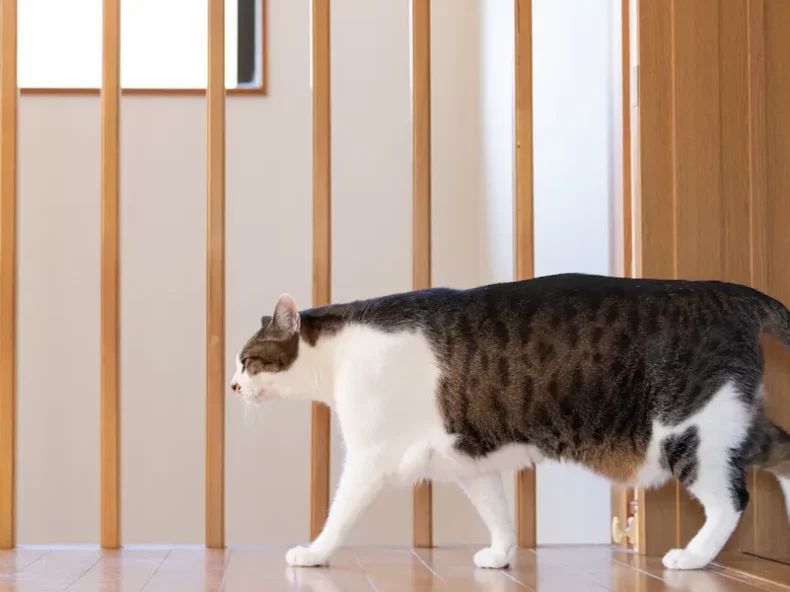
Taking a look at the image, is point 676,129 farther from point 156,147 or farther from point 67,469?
point 67,469

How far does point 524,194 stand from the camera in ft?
7.32

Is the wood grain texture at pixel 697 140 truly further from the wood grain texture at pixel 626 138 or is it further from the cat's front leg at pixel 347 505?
the cat's front leg at pixel 347 505

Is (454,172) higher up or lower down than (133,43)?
lower down

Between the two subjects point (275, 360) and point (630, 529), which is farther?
point (630, 529)

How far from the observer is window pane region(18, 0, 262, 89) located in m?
3.74

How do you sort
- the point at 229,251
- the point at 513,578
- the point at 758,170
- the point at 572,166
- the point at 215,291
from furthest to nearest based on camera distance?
1. the point at 229,251
2. the point at 572,166
3. the point at 215,291
4. the point at 758,170
5. the point at 513,578

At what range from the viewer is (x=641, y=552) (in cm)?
208

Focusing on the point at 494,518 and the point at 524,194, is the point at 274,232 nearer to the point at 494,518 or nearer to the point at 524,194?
the point at 524,194

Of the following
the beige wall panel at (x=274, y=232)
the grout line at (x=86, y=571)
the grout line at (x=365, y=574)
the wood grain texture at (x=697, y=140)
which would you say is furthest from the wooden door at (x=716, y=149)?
the beige wall panel at (x=274, y=232)

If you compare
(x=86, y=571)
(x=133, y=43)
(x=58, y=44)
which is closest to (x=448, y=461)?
(x=86, y=571)

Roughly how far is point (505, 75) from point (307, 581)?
188 centimetres

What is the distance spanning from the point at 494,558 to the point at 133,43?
8.57 feet

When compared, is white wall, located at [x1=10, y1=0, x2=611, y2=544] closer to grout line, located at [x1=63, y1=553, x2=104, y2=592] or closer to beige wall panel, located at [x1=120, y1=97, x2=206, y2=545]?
beige wall panel, located at [x1=120, y1=97, x2=206, y2=545]

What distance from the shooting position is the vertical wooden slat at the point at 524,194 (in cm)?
221
